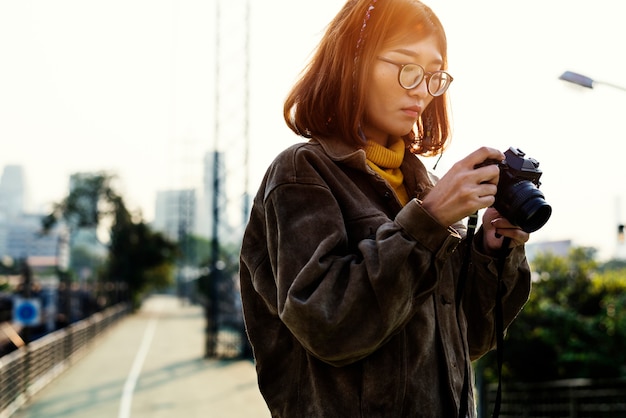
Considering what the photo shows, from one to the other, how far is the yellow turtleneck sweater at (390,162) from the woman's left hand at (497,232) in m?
0.16

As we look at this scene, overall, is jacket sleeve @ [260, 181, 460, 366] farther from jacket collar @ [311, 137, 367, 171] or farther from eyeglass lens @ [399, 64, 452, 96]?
eyeglass lens @ [399, 64, 452, 96]

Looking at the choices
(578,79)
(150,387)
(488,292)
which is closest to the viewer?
(488,292)

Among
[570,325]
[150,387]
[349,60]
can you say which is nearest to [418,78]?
[349,60]

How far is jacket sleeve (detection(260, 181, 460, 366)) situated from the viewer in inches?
45.3

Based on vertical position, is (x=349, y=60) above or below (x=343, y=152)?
above

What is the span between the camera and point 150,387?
584 inches

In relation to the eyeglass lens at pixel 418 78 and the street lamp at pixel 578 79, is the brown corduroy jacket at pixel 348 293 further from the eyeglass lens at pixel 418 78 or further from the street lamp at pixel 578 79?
the street lamp at pixel 578 79

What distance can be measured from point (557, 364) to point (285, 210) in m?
10.5

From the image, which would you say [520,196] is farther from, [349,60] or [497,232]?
[349,60]

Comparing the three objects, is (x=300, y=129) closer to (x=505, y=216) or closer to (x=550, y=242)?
(x=505, y=216)

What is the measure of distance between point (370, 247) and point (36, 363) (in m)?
14.8

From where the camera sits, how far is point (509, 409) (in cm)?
1081

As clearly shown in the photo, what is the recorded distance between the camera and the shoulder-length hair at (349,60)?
53.9 inches

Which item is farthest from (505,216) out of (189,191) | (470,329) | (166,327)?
(189,191)
